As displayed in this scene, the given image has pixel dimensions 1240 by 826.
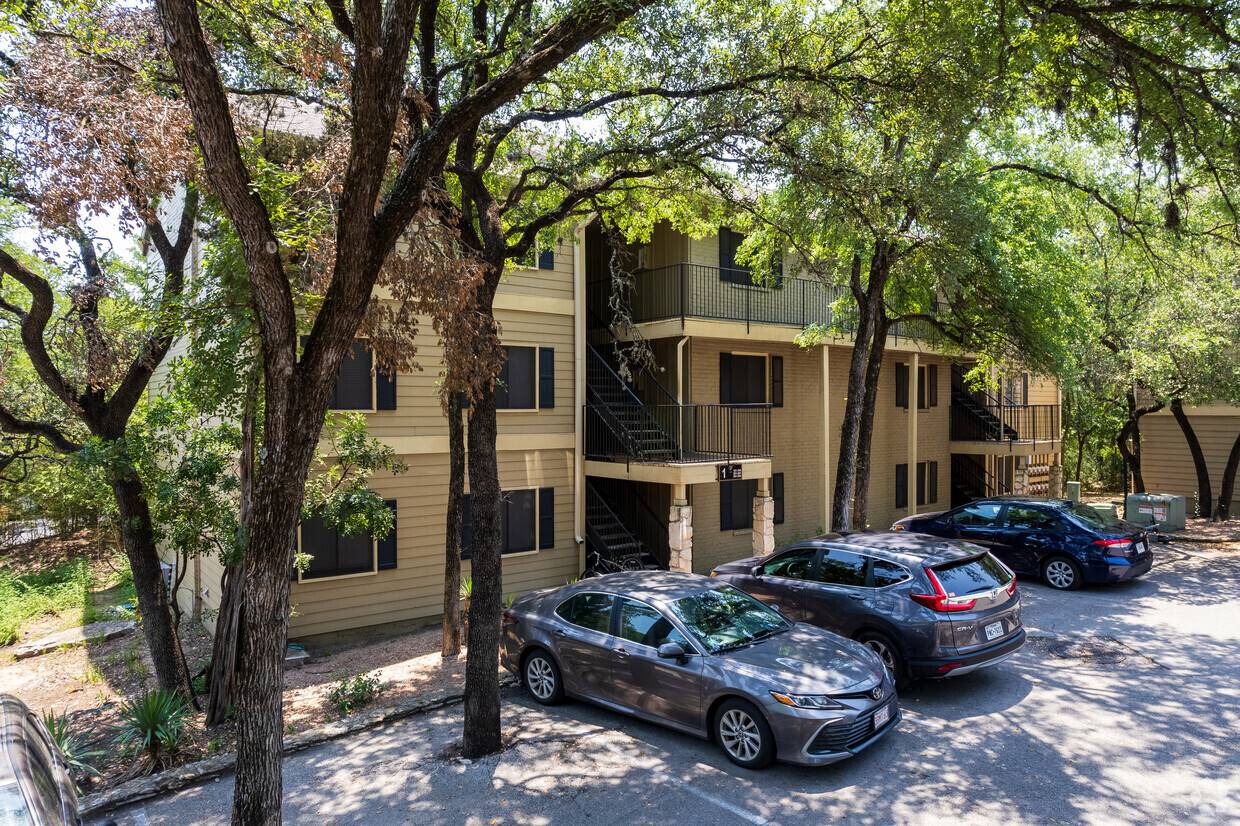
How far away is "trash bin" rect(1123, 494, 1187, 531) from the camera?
1827cm

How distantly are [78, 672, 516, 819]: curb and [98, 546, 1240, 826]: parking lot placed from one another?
0.44 ft

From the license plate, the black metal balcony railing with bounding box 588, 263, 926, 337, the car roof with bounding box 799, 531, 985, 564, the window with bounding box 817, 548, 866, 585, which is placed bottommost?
the license plate

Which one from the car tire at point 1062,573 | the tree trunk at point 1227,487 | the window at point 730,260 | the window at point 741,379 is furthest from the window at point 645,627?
the tree trunk at point 1227,487

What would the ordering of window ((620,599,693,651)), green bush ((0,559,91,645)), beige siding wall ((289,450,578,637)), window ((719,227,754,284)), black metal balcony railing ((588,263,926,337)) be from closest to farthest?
window ((620,599,693,651)) < beige siding wall ((289,450,578,637)) < green bush ((0,559,91,645)) < black metal balcony railing ((588,263,926,337)) < window ((719,227,754,284))

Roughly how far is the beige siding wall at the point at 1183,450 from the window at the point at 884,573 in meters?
20.4

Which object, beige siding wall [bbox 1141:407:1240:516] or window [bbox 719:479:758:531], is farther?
beige siding wall [bbox 1141:407:1240:516]

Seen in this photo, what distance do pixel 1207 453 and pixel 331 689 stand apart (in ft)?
87.0

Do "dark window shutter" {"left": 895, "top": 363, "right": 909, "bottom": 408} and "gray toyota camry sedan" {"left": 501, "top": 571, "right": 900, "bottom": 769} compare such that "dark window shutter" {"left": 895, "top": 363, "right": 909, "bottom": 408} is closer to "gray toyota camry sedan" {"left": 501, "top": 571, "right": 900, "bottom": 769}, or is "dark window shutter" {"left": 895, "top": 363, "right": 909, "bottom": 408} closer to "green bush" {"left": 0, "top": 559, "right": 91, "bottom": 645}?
"gray toyota camry sedan" {"left": 501, "top": 571, "right": 900, "bottom": 769}

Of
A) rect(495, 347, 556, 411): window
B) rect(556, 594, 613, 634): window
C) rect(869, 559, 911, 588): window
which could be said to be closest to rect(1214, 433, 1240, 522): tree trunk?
rect(869, 559, 911, 588): window

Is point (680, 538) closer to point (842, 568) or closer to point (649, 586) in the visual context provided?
point (842, 568)

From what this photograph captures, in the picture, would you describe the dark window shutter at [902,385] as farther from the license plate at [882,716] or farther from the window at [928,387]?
the license plate at [882,716]

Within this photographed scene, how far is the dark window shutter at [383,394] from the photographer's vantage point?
41.3 feet

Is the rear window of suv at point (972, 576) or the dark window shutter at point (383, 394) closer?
the rear window of suv at point (972, 576)

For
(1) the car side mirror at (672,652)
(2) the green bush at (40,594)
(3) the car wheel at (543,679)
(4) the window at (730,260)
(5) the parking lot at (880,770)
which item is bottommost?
(2) the green bush at (40,594)
